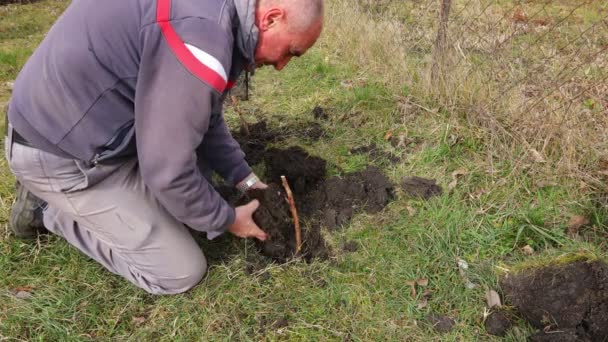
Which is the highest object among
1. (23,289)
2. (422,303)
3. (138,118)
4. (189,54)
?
(189,54)

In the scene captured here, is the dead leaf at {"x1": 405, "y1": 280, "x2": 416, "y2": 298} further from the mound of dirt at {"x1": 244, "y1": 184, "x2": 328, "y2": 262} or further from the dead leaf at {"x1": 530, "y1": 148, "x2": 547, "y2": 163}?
the dead leaf at {"x1": 530, "y1": 148, "x2": 547, "y2": 163}

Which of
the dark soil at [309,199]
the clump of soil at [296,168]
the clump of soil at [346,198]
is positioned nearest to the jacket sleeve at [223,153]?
the dark soil at [309,199]

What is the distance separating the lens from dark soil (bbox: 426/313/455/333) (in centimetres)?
240

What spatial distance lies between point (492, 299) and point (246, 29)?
6.13 feet

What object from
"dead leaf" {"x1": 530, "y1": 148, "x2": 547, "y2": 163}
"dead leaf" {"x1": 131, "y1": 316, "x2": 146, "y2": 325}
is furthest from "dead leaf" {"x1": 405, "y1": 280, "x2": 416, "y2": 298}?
"dead leaf" {"x1": 131, "y1": 316, "x2": 146, "y2": 325}

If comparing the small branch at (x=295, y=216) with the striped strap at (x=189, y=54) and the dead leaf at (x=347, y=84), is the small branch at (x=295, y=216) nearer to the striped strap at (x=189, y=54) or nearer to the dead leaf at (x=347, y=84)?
the striped strap at (x=189, y=54)

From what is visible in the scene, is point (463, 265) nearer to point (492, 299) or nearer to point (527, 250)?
point (492, 299)

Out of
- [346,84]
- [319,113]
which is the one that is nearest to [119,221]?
[319,113]

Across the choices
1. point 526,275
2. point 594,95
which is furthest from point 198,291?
point 594,95

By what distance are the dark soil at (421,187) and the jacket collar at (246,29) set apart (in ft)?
5.32

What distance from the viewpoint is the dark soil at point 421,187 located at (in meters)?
3.18

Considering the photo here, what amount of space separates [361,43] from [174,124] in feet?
11.9

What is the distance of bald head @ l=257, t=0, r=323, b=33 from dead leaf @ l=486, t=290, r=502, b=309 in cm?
169

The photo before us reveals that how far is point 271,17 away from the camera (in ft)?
6.44
